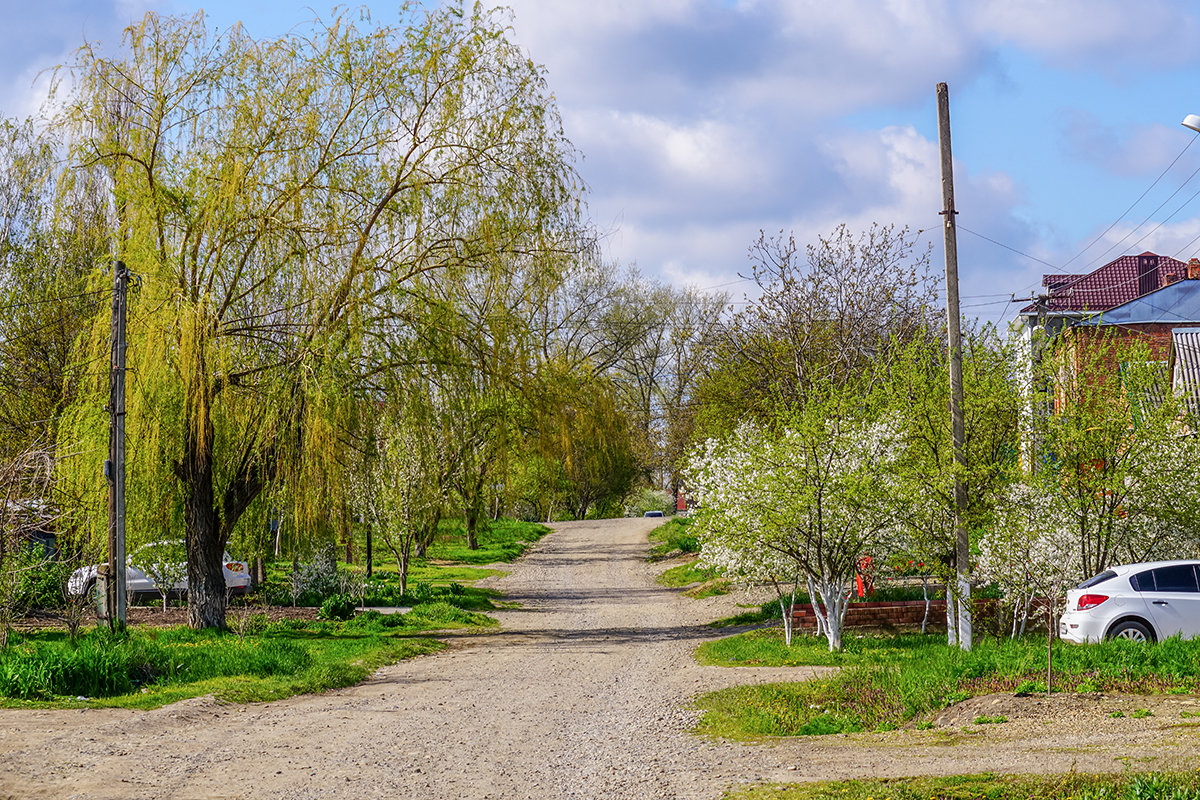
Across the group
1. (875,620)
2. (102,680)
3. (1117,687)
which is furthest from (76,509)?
(1117,687)

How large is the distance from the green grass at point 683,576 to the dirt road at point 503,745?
16.7 meters

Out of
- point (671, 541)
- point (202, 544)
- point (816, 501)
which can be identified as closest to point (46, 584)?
point (202, 544)

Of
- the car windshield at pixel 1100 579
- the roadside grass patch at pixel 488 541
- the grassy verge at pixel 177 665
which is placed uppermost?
the car windshield at pixel 1100 579

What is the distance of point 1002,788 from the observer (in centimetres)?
736

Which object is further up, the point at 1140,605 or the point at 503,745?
the point at 1140,605

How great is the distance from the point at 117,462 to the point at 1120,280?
48.7m

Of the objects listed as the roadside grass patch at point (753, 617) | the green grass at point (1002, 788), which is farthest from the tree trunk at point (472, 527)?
the green grass at point (1002, 788)

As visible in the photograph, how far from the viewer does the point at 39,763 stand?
9.33m

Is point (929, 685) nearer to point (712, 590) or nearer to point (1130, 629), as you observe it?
point (1130, 629)

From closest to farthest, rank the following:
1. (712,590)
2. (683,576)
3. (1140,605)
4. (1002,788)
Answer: (1002,788), (1140,605), (712,590), (683,576)

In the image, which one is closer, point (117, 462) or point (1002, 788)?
point (1002, 788)

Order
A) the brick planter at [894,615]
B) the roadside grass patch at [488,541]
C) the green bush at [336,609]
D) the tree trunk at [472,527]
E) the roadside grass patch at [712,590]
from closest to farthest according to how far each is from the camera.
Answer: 1. the brick planter at [894,615]
2. the green bush at [336,609]
3. the roadside grass patch at [712,590]
4. the tree trunk at [472,527]
5. the roadside grass patch at [488,541]

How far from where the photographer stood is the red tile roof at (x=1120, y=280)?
50094 mm

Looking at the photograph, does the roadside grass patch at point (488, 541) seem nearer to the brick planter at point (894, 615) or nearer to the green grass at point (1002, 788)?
the brick planter at point (894, 615)
